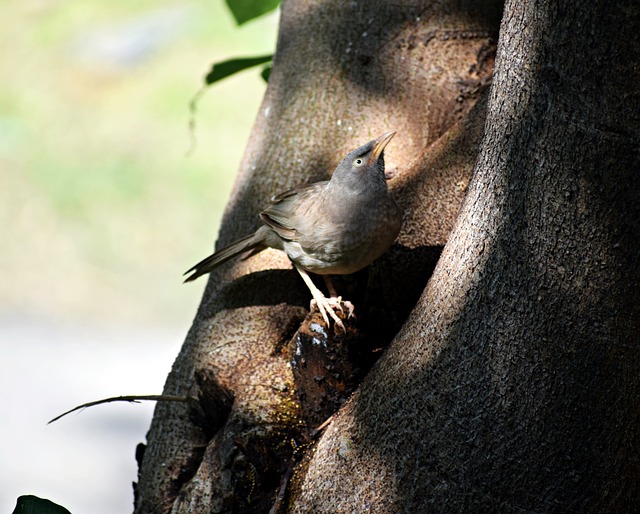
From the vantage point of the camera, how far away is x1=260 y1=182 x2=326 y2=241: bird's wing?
239 cm

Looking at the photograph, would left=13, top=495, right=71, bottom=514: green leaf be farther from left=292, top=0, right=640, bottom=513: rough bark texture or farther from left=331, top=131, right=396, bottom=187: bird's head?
left=331, top=131, right=396, bottom=187: bird's head

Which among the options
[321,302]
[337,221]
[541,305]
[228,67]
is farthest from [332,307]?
[228,67]

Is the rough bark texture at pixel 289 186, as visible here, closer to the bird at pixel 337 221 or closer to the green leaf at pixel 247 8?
the bird at pixel 337 221

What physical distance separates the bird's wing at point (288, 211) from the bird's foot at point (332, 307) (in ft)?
0.75

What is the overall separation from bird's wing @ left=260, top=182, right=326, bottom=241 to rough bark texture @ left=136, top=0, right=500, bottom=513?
5.1 inches

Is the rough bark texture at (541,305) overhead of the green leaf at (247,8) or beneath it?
overhead

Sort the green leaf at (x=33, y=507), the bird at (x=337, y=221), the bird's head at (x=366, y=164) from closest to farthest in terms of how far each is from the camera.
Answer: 1. the green leaf at (x=33, y=507)
2. the bird at (x=337, y=221)
3. the bird's head at (x=366, y=164)

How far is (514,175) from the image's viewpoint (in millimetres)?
1641

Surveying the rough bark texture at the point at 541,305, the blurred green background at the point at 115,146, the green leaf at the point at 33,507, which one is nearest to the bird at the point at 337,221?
the rough bark texture at the point at 541,305

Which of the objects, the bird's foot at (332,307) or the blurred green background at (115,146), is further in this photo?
the blurred green background at (115,146)

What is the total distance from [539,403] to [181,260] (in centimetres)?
567

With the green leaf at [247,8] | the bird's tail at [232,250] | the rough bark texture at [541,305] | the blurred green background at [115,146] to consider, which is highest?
the rough bark texture at [541,305]

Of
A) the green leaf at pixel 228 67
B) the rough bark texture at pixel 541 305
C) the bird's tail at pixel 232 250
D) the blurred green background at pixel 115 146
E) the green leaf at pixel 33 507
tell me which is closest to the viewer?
the rough bark texture at pixel 541 305

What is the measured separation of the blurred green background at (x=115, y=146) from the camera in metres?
6.97
